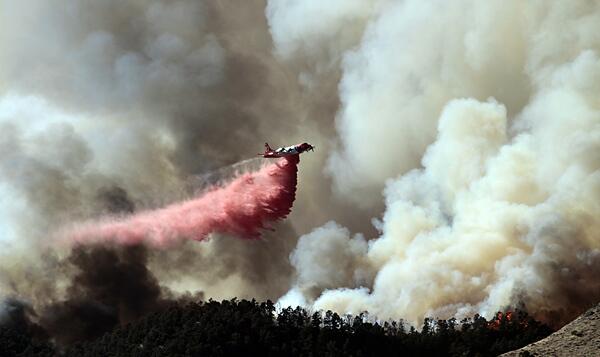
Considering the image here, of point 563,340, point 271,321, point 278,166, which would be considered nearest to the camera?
point 563,340

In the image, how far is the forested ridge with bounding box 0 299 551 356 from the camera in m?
156

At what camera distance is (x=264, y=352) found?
520 feet

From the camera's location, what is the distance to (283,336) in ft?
539

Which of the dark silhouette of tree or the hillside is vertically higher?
the dark silhouette of tree

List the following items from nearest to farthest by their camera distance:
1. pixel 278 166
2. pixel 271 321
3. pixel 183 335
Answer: pixel 278 166 < pixel 183 335 < pixel 271 321

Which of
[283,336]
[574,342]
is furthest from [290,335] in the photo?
[574,342]

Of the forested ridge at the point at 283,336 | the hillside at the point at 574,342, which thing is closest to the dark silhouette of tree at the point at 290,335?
the forested ridge at the point at 283,336

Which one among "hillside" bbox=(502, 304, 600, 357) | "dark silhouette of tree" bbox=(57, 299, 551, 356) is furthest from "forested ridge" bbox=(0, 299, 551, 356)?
"hillside" bbox=(502, 304, 600, 357)

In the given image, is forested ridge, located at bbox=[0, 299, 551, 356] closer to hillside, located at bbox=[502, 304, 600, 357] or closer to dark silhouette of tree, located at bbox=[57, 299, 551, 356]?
dark silhouette of tree, located at bbox=[57, 299, 551, 356]

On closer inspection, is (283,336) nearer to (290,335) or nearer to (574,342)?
(290,335)

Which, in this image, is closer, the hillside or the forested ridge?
the hillside

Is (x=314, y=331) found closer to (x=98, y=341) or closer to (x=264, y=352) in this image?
(x=264, y=352)

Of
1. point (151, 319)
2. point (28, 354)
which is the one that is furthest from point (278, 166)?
point (28, 354)

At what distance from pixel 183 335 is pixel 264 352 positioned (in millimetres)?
15395
